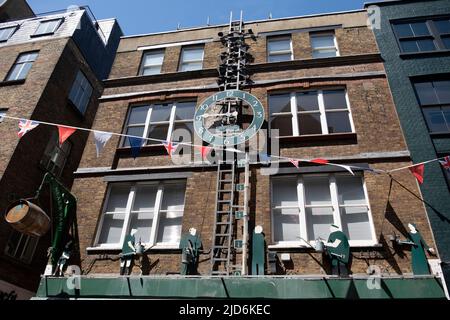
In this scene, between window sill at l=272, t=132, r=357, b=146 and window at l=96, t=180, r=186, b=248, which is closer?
window at l=96, t=180, r=186, b=248

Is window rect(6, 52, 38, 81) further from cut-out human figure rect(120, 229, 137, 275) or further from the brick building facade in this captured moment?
cut-out human figure rect(120, 229, 137, 275)

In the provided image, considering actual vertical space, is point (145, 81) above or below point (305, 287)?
above

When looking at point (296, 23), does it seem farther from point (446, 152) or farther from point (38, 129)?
point (38, 129)

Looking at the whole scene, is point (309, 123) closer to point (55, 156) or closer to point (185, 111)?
point (185, 111)

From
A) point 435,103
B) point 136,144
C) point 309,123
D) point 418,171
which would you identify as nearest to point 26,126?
point 136,144

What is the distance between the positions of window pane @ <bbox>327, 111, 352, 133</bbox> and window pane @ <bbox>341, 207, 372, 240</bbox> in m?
2.85

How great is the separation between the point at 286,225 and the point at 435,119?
582cm

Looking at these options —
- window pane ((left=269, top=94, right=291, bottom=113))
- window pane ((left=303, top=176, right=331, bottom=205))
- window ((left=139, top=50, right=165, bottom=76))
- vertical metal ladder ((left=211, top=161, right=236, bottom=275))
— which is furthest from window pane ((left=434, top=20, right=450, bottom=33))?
window ((left=139, top=50, right=165, bottom=76))

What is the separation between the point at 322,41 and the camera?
14172 millimetres

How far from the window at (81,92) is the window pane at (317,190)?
13128 millimetres

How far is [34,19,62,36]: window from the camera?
1856 centimetres

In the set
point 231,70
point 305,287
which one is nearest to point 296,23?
point 231,70

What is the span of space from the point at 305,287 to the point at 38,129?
12.6 metres

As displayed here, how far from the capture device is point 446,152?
990 centimetres
